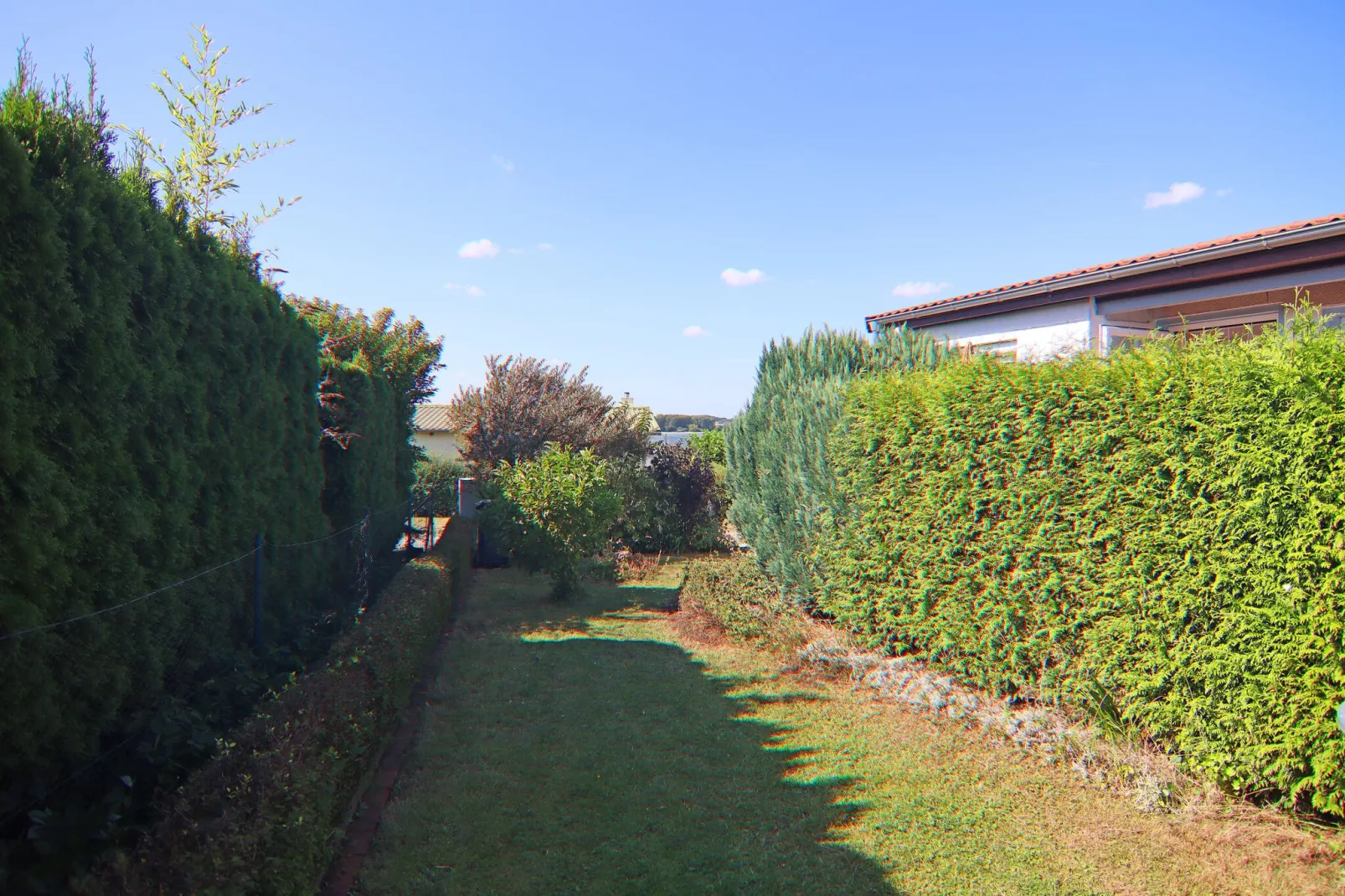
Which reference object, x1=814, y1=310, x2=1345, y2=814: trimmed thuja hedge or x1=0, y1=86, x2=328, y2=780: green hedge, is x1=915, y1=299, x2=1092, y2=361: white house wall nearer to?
x1=814, y1=310, x2=1345, y2=814: trimmed thuja hedge

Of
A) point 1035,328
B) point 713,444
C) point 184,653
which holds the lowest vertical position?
point 184,653

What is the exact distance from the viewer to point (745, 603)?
945cm

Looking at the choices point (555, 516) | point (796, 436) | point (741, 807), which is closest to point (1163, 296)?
point (796, 436)

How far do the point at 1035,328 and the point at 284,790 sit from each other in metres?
11.0

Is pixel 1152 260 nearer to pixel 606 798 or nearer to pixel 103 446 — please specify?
pixel 606 798

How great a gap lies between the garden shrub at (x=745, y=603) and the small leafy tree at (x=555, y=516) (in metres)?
1.69

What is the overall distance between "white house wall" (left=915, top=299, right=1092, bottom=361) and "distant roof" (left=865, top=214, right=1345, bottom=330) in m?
0.37

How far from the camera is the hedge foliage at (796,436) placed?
30.1ft

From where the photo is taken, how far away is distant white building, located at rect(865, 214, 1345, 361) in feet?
26.1

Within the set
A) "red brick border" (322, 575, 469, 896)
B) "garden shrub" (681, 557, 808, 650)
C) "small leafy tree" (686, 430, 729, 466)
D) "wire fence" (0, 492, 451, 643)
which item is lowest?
"red brick border" (322, 575, 469, 896)

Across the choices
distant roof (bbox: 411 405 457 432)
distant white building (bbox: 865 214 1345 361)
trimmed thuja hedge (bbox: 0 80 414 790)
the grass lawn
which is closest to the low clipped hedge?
the grass lawn

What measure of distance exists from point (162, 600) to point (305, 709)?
1.14m

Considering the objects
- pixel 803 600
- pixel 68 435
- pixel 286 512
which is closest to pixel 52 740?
pixel 68 435

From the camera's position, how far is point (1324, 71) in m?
8.36
